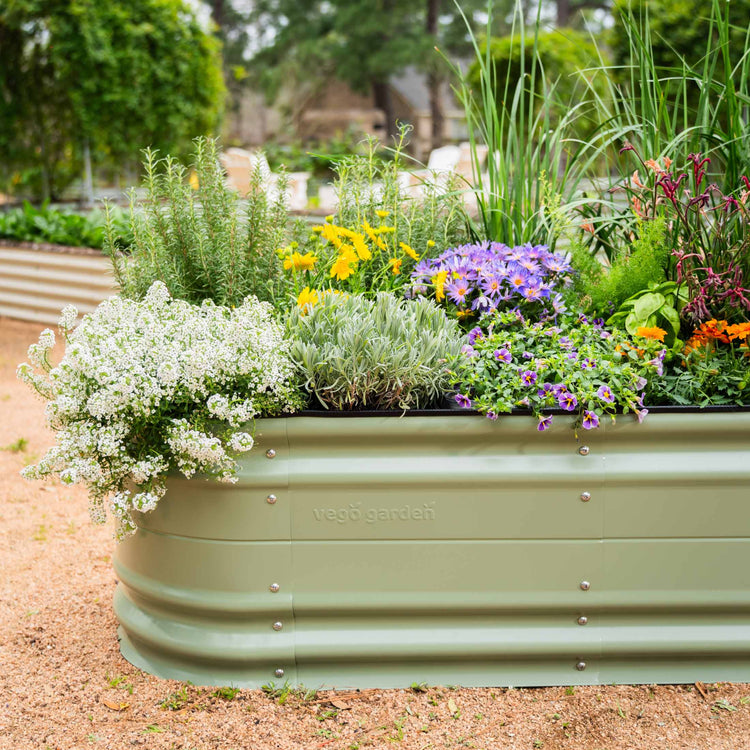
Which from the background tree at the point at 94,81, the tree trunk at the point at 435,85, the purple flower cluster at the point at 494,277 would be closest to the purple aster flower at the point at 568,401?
the purple flower cluster at the point at 494,277

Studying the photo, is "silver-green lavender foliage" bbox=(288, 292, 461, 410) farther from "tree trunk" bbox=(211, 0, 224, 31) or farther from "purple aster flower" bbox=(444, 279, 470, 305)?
"tree trunk" bbox=(211, 0, 224, 31)

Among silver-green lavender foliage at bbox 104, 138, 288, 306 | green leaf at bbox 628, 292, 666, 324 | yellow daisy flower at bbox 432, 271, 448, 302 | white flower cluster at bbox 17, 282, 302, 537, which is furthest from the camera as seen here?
silver-green lavender foliage at bbox 104, 138, 288, 306

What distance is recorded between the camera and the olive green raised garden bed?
80.8 inches

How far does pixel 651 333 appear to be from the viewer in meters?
2.26

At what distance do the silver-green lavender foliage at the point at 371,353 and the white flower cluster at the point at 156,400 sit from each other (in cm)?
8

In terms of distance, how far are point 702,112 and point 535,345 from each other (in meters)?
0.89

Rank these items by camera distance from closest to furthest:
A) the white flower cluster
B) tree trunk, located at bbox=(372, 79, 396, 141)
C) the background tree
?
the white flower cluster, the background tree, tree trunk, located at bbox=(372, 79, 396, 141)

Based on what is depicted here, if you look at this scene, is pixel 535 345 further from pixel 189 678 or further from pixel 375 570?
pixel 189 678

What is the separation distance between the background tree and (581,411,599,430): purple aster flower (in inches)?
294

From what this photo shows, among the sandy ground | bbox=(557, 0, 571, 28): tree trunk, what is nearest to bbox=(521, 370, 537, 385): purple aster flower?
the sandy ground

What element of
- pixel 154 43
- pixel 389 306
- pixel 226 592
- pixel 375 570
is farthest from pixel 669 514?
pixel 154 43

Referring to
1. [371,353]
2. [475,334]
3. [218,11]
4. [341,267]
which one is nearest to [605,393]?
[475,334]

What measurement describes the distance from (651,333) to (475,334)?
1.55 ft

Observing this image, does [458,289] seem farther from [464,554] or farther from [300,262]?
[464,554]
